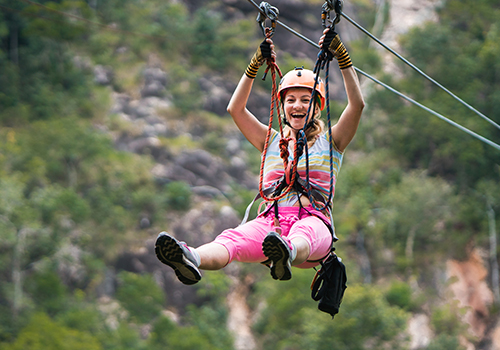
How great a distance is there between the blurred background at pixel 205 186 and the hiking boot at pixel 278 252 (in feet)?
55.6

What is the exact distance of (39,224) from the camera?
70.2ft

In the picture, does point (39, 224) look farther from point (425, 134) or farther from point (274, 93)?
point (274, 93)

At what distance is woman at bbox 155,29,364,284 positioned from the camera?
105 inches

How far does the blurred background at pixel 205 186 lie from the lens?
2072 centimetres

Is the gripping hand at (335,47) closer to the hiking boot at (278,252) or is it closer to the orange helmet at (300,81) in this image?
the orange helmet at (300,81)

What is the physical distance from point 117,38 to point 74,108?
19.6ft

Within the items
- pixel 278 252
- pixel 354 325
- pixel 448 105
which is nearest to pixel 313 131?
pixel 278 252

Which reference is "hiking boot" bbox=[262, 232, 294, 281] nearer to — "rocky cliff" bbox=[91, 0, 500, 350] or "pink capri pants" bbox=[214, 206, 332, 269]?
"pink capri pants" bbox=[214, 206, 332, 269]

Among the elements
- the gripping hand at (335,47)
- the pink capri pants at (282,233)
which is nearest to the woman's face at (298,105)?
the gripping hand at (335,47)

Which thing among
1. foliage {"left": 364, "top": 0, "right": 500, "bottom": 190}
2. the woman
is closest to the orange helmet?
the woman

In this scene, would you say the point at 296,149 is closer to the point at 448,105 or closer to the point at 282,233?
the point at 282,233

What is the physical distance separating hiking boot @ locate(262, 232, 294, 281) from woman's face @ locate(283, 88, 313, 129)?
2.82ft

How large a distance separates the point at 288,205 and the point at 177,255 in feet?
2.59

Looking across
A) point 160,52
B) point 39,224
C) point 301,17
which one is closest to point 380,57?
point 301,17
